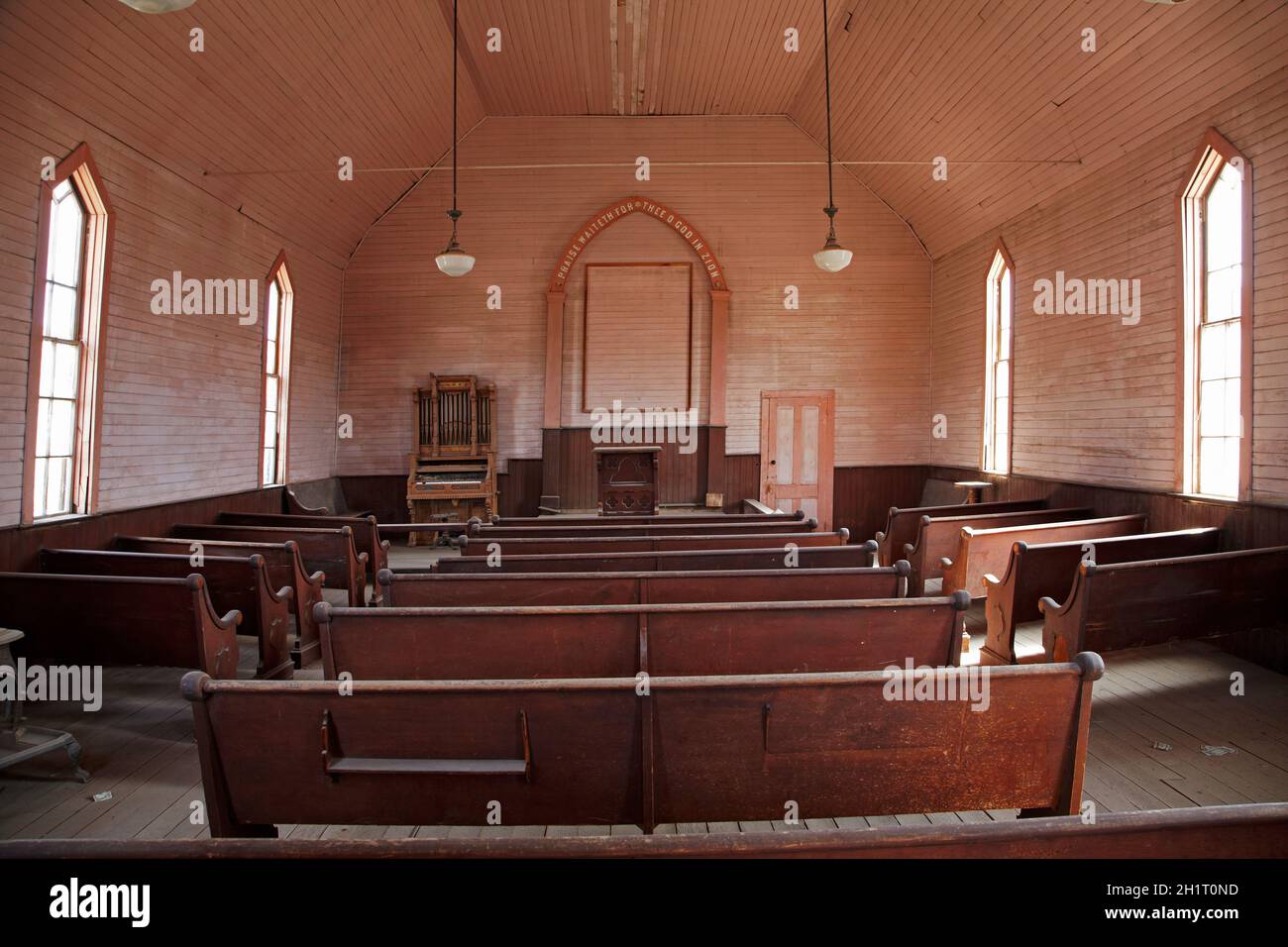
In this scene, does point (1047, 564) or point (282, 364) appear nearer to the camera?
point (1047, 564)

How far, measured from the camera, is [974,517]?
6.07 meters

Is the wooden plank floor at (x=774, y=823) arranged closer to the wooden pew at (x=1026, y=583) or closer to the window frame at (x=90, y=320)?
the wooden pew at (x=1026, y=583)

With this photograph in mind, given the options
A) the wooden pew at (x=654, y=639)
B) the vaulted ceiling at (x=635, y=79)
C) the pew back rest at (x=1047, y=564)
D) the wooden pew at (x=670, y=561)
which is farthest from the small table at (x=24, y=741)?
the pew back rest at (x=1047, y=564)

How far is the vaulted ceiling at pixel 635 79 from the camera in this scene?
503cm

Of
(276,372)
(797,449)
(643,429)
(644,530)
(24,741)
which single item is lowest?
(24,741)

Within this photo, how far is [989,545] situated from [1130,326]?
8.97ft

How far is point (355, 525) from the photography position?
20.3 feet

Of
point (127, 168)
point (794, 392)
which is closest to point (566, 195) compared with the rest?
point (794, 392)

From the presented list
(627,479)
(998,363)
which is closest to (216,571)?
(627,479)

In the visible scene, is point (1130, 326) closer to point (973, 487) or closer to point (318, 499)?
point (973, 487)

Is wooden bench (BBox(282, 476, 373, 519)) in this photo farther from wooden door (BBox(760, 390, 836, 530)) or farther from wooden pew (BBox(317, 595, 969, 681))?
wooden pew (BBox(317, 595, 969, 681))

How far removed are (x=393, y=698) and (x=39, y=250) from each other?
4.94 meters

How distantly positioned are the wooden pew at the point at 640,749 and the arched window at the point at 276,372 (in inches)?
280
